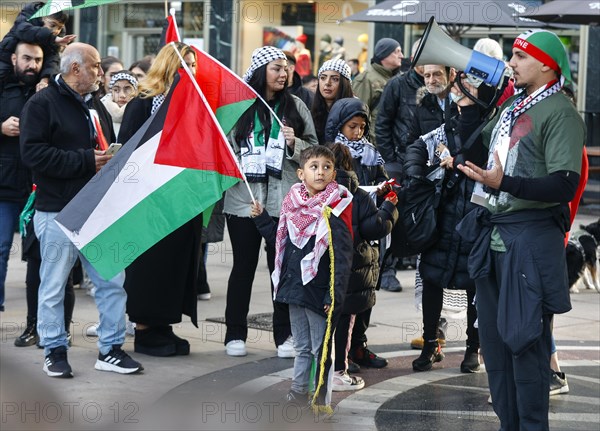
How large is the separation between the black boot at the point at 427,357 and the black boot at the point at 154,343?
163 cm

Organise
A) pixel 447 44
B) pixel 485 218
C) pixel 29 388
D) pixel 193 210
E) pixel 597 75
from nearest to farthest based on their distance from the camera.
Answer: pixel 485 218 → pixel 447 44 → pixel 29 388 → pixel 193 210 → pixel 597 75

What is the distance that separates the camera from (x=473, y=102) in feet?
21.9

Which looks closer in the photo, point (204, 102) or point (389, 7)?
point (204, 102)

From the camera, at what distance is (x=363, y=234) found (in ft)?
21.5

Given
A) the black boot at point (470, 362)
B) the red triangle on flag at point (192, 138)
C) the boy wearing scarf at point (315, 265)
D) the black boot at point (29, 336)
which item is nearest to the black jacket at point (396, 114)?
the black boot at point (470, 362)

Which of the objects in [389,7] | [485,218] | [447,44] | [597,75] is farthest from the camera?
[597,75]

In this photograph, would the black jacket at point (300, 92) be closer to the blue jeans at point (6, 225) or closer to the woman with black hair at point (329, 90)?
the woman with black hair at point (329, 90)

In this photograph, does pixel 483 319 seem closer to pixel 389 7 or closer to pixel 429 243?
pixel 429 243

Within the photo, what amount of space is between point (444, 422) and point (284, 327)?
180cm

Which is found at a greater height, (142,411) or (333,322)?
(333,322)

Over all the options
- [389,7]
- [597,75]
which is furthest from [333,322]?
[597,75]

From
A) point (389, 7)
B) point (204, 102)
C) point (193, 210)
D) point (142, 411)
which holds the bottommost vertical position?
point (142, 411)

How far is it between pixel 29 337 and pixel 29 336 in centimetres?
1

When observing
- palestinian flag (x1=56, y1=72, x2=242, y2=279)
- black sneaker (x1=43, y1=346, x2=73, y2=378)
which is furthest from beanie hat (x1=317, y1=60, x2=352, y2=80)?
black sneaker (x1=43, y1=346, x2=73, y2=378)
